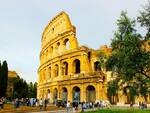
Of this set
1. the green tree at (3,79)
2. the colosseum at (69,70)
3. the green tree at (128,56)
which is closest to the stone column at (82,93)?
the colosseum at (69,70)

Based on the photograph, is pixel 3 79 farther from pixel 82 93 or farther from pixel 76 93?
pixel 82 93

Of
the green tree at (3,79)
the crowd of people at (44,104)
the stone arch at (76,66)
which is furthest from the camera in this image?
the green tree at (3,79)

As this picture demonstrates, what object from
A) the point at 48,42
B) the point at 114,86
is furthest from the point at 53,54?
the point at 114,86

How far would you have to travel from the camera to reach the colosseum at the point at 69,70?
5791 centimetres

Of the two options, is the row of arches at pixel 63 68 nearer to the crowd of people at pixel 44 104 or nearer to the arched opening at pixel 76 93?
the arched opening at pixel 76 93

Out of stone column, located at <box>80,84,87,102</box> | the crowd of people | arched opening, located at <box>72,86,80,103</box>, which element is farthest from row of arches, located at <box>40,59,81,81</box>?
the crowd of people

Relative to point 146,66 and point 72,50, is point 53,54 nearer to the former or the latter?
point 72,50

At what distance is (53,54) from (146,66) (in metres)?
40.5

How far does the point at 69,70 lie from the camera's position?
62.3m

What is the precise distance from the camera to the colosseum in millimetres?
57906

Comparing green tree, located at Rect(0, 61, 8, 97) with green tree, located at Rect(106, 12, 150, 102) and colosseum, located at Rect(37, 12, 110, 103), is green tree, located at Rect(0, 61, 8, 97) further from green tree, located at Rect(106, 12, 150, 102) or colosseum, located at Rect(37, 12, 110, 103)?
green tree, located at Rect(106, 12, 150, 102)

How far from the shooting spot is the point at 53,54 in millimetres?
69250

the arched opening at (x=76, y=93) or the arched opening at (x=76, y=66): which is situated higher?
the arched opening at (x=76, y=66)

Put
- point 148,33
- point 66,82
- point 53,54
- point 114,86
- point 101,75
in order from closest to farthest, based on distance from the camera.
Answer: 1. point 148,33
2. point 114,86
3. point 101,75
4. point 66,82
5. point 53,54
